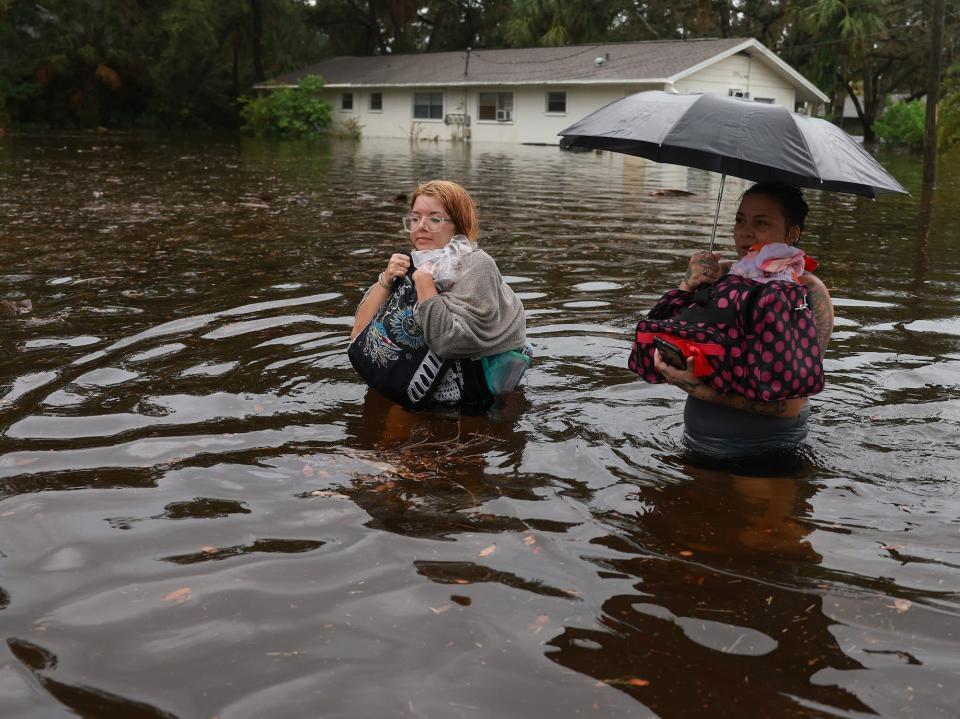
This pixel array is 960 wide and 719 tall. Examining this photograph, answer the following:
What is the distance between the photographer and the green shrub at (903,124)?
41312 millimetres

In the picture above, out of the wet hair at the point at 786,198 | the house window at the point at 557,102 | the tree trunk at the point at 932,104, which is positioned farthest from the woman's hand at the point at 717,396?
the house window at the point at 557,102

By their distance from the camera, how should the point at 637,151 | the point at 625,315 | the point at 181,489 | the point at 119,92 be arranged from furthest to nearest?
the point at 119,92, the point at 625,315, the point at 637,151, the point at 181,489

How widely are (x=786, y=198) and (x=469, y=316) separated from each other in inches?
65.4

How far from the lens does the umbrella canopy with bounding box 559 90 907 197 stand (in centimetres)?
415

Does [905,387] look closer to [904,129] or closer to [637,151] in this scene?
Answer: [637,151]

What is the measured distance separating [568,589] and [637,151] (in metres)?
2.35

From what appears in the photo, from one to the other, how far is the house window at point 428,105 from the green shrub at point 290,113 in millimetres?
4387

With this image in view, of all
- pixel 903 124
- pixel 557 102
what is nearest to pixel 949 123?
pixel 557 102

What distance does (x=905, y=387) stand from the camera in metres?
6.05

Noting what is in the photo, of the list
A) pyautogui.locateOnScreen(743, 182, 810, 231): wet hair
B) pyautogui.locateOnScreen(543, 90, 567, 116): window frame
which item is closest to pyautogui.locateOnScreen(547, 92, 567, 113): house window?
pyautogui.locateOnScreen(543, 90, 567, 116): window frame

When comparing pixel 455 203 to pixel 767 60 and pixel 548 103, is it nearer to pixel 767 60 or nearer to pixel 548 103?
pixel 548 103

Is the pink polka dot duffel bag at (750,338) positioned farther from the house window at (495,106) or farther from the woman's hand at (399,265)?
the house window at (495,106)

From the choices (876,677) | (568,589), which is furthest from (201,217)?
(876,677)

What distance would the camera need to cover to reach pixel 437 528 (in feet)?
12.7
